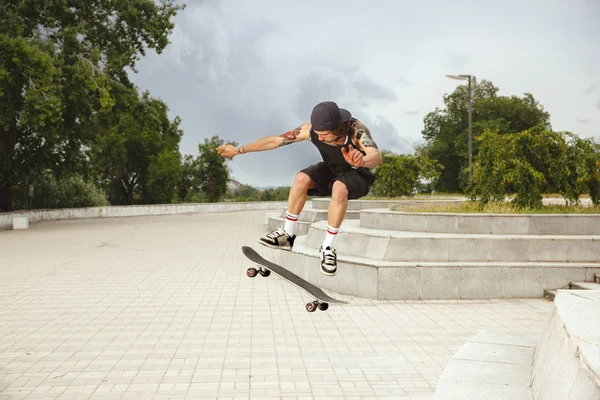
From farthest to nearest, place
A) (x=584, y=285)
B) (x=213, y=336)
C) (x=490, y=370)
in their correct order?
(x=584, y=285)
(x=213, y=336)
(x=490, y=370)

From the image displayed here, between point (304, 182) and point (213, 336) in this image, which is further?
point (213, 336)

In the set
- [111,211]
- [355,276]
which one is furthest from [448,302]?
[111,211]

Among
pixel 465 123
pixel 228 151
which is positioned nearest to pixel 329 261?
pixel 228 151

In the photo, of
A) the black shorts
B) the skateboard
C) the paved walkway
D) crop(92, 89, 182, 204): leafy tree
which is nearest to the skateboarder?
the black shorts

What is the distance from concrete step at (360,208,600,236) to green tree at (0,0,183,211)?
1912cm

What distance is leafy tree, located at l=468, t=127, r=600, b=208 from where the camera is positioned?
576 inches

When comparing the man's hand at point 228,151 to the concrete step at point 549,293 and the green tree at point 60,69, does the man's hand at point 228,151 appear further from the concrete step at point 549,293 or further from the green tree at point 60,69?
the green tree at point 60,69

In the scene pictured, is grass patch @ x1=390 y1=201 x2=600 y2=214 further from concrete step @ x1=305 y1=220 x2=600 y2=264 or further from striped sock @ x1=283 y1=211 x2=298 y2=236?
striped sock @ x1=283 y1=211 x2=298 y2=236

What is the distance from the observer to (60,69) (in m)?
26.8

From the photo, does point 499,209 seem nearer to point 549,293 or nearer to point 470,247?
Result: point 470,247

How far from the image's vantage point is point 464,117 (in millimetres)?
60938

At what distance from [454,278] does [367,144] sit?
9.30 metres

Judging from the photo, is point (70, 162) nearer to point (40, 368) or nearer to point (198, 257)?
Result: point (198, 257)

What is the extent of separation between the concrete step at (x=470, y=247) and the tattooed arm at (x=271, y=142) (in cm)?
841
